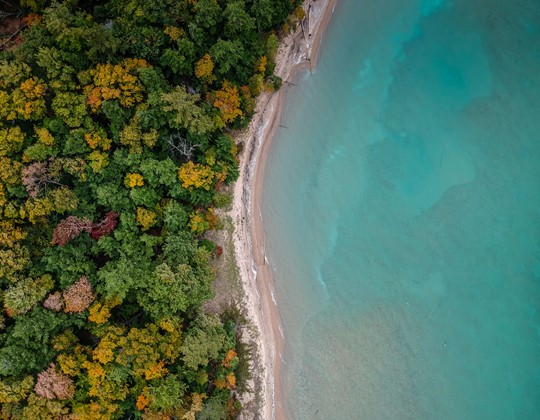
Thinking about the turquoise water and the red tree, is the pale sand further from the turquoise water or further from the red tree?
the red tree

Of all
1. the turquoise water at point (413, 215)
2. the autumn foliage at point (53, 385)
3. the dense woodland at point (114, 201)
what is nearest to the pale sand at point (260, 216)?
the turquoise water at point (413, 215)

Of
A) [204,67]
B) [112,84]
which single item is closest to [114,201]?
[112,84]

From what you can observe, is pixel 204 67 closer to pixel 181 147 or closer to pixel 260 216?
pixel 181 147

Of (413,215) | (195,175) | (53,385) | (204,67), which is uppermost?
(204,67)

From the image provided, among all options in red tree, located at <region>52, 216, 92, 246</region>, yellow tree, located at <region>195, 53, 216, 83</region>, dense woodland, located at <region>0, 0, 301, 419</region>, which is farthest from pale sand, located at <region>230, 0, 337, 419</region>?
red tree, located at <region>52, 216, 92, 246</region>

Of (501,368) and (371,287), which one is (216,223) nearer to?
(371,287)

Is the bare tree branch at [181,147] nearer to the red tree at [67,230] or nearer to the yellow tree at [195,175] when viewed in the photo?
the yellow tree at [195,175]
